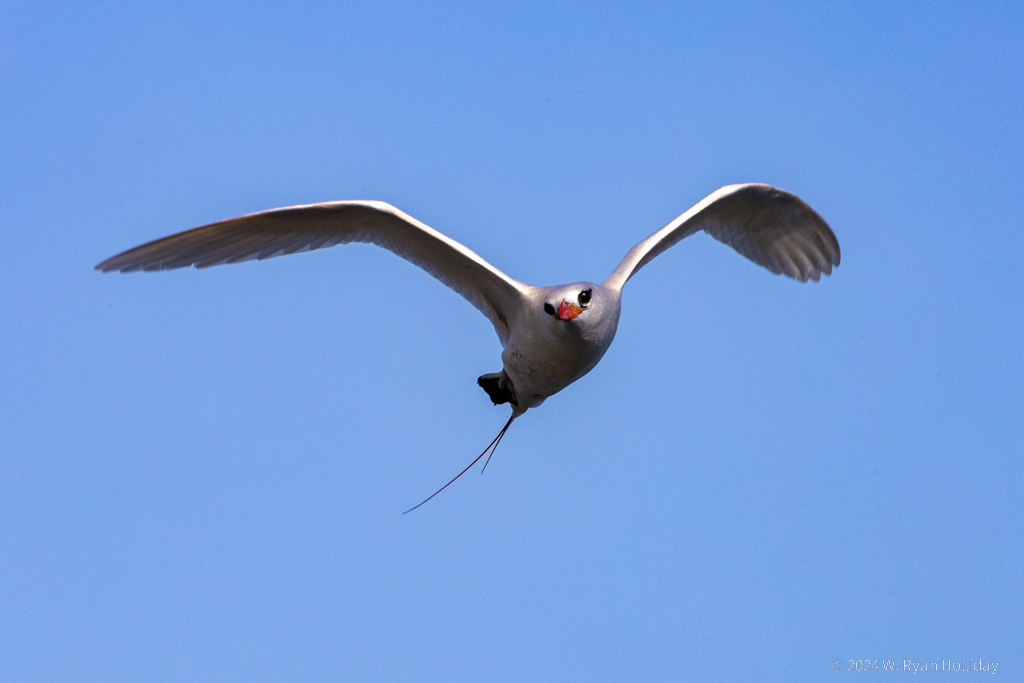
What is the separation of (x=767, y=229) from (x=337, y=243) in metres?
5.00

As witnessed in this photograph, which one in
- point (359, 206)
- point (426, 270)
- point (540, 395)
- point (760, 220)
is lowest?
point (540, 395)

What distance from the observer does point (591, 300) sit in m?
9.62

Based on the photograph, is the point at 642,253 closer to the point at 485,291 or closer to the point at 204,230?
the point at 485,291

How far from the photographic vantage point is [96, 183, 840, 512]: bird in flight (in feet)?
32.6

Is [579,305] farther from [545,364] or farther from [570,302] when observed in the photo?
[545,364]

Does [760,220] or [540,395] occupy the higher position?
[760,220]

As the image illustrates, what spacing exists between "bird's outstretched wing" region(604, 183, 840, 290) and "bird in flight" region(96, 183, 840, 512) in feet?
0.06

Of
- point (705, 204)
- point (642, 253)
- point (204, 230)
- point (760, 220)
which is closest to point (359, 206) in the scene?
point (204, 230)

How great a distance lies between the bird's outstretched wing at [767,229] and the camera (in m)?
11.8

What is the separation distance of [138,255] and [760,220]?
6842 millimetres

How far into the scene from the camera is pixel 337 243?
11391 mm

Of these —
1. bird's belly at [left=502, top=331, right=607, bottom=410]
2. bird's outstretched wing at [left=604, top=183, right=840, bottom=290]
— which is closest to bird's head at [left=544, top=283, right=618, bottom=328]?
bird's belly at [left=502, top=331, right=607, bottom=410]

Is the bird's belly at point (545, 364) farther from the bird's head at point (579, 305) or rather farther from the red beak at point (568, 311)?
the red beak at point (568, 311)

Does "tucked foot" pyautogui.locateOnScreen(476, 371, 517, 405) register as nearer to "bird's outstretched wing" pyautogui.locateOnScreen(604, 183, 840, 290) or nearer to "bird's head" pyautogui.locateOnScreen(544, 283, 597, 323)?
"bird's outstretched wing" pyautogui.locateOnScreen(604, 183, 840, 290)
